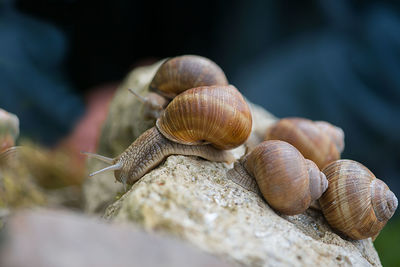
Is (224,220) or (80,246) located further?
(224,220)

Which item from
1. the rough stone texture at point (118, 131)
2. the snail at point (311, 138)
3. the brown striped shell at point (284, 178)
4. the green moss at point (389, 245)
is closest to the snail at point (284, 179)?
the brown striped shell at point (284, 178)

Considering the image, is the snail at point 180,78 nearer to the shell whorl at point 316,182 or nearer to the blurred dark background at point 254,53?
the shell whorl at point 316,182

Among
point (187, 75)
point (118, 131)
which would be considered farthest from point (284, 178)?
point (118, 131)

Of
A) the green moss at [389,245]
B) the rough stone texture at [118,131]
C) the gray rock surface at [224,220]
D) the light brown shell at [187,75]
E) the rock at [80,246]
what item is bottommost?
the green moss at [389,245]

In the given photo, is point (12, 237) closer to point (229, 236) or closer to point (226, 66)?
point (229, 236)

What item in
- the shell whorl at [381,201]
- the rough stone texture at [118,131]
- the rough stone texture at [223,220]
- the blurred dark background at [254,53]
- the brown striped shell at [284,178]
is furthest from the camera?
the blurred dark background at [254,53]

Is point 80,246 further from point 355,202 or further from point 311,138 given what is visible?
point 311,138

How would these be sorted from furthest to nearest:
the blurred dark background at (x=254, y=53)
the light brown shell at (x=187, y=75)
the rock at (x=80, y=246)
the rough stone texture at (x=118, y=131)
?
the blurred dark background at (x=254, y=53) < the rough stone texture at (x=118, y=131) < the light brown shell at (x=187, y=75) < the rock at (x=80, y=246)
